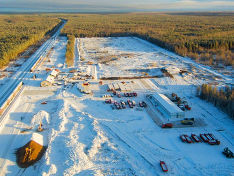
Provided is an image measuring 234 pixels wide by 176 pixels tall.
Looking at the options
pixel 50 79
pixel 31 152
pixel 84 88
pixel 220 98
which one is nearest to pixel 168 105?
pixel 220 98

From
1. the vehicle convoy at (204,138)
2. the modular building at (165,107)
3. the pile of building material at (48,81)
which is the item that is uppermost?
the pile of building material at (48,81)

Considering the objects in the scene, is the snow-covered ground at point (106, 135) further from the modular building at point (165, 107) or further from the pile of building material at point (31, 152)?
the modular building at point (165, 107)

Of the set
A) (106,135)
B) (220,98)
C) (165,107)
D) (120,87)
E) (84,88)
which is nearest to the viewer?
(106,135)

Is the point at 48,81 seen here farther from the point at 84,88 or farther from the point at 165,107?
the point at 165,107

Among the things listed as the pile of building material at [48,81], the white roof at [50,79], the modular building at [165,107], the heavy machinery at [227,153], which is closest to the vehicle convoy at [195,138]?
the heavy machinery at [227,153]

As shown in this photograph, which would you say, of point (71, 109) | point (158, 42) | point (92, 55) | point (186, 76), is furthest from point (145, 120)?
point (158, 42)

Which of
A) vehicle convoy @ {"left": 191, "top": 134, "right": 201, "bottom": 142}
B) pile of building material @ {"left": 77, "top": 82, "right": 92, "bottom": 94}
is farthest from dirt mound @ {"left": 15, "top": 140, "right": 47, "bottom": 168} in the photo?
vehicle convoy @ {"left": 191, "top": 134, "right": 201, "bottom": 142}

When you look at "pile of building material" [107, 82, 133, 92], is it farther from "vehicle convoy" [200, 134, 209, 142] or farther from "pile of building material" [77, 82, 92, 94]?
"vehicle convoy" [200, 134, 209, 142]
